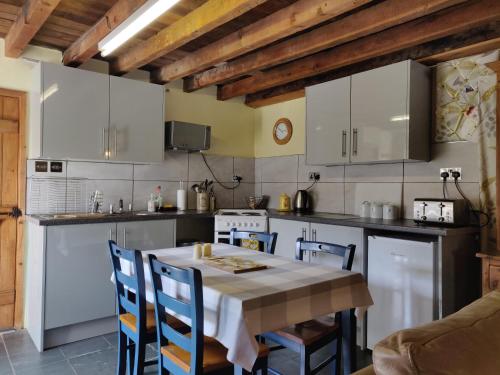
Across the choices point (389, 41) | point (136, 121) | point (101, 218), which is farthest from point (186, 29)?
point (101, 218)

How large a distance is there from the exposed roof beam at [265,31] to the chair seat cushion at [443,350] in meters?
1.82

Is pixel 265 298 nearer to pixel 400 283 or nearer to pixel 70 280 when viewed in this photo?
pixel 400 283

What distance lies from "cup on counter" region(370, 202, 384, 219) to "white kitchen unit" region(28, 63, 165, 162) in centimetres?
210

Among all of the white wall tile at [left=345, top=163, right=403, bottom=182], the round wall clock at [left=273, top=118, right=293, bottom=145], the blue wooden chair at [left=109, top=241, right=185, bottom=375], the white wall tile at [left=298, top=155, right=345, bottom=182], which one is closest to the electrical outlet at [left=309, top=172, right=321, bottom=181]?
the white wall tile at [left=298, top=155, right=345, bottom=182]

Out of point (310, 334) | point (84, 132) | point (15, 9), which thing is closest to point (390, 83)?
point (310, 334)

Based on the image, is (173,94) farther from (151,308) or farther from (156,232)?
(151,308)

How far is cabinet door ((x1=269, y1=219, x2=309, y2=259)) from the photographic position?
348 cm

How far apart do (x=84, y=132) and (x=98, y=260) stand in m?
1.13

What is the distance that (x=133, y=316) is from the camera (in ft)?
7.43

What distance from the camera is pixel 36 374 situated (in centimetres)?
256

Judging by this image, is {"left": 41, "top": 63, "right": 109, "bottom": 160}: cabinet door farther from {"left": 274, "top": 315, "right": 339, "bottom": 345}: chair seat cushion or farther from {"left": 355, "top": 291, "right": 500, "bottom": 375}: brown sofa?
{"left": 355, "top": 291, "right": 500, "bottom": 375}: brown sofa

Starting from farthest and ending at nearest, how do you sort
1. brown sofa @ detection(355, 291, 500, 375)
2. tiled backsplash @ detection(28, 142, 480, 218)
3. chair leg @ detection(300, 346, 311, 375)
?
tiled backsplash @ detection(28, 142, 480, 218)
chair leg @ detection(300, 346, 311, 375)
brown sofa @ detection(355, 291, 500, 375)

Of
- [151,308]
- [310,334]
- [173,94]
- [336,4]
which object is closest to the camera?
[310,334]

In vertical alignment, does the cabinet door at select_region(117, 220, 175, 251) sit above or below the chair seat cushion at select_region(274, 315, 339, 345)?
above
